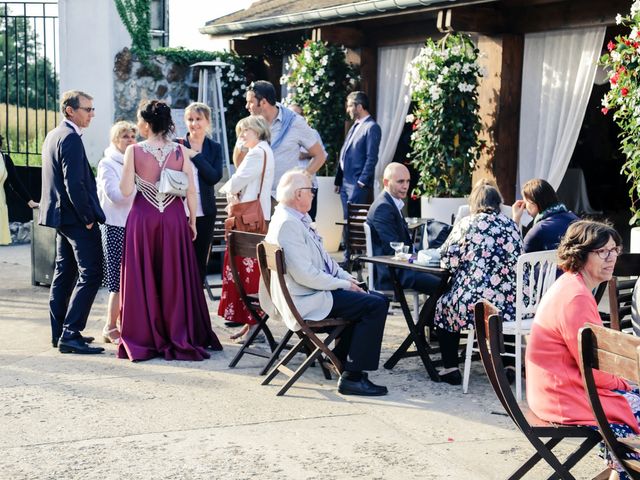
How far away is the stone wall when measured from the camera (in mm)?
13664

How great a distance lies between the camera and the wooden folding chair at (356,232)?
28.9 ft

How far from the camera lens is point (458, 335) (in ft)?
19.4

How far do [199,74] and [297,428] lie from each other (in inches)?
403

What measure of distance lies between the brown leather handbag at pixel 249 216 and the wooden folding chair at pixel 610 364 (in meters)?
3.83

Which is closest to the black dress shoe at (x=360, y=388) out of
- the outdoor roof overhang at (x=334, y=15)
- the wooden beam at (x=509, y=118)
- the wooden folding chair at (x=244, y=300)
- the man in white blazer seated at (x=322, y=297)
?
the man in white blazer seated at (x=322, y=297)

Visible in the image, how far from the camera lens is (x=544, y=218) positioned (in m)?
6.10

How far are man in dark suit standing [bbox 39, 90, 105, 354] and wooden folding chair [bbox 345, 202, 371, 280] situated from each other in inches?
113

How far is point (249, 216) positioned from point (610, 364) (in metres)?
4.03

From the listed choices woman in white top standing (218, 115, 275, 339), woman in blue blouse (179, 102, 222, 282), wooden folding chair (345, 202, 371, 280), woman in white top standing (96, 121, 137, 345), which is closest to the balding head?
woman in white top standing (218, 115, 275, 339)

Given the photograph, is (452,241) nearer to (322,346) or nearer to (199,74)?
(322,346)

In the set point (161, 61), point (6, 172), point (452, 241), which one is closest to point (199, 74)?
point (161, 61)

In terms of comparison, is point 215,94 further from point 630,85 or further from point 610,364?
point 610,364

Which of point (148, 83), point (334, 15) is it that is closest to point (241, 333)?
point (334, 15)

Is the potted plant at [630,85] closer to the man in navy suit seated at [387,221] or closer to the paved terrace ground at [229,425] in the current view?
the man in navy suit seated at [387,221]
